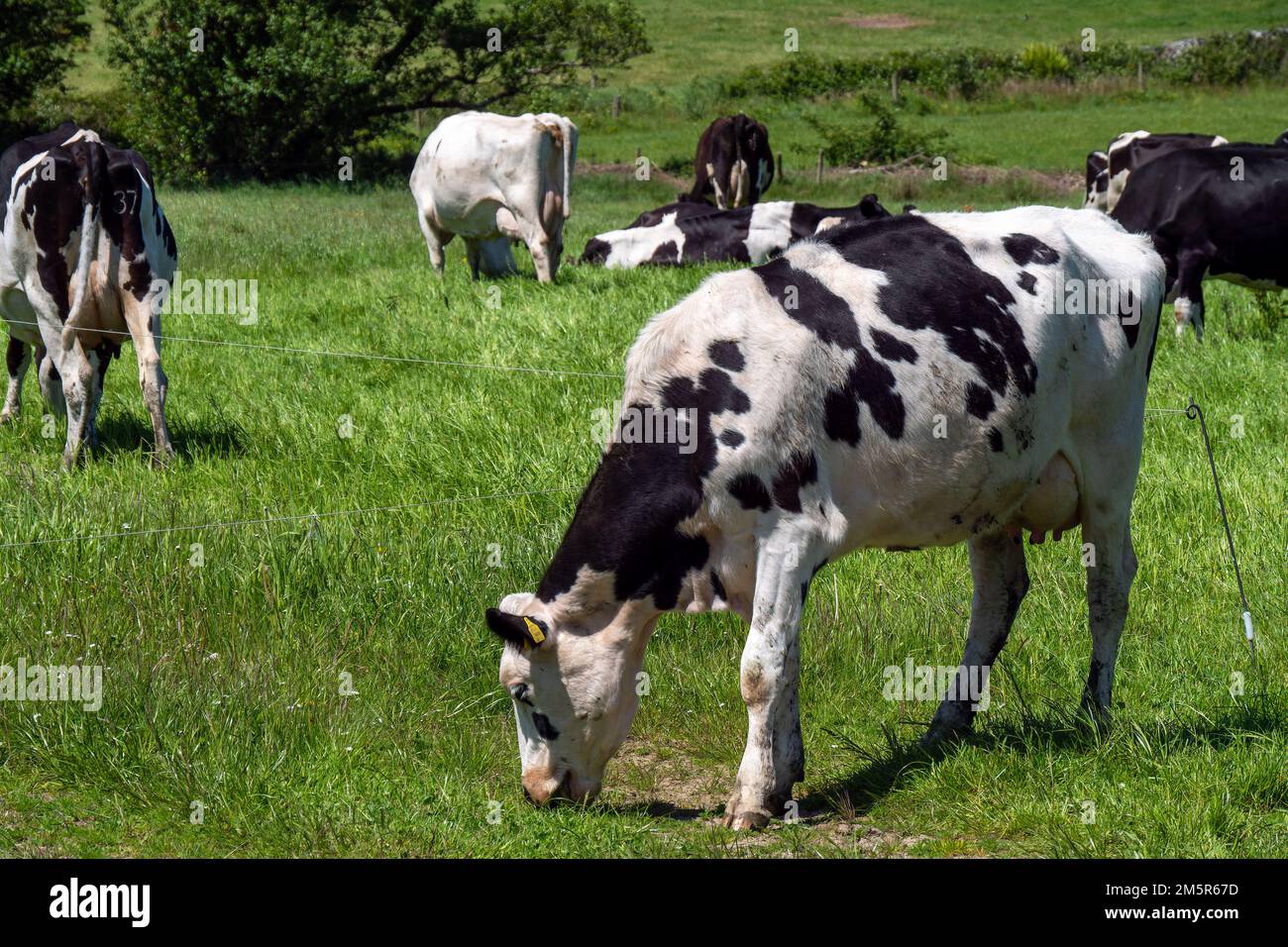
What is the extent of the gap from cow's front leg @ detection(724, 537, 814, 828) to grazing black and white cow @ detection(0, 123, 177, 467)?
222 inches

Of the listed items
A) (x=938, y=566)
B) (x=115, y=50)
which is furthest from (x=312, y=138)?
(x=938, y=566)

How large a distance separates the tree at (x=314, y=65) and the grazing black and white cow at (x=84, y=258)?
20.9 m

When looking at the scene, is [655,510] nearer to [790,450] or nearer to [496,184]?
[790,450]

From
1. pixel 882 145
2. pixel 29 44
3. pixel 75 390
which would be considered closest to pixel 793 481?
pixel 75 390

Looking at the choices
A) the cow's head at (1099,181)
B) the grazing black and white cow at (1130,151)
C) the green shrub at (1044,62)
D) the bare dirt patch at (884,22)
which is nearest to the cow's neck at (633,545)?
the grazing black and white cow at (1130,151)

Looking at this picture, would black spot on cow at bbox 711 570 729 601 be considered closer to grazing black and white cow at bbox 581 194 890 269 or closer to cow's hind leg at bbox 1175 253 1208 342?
cow's hind leg at bbox 1175 253 1208 342

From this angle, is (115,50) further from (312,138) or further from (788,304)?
(788,304)

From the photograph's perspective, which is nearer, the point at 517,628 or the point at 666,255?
the point at 517,628

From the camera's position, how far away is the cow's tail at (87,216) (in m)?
9.24

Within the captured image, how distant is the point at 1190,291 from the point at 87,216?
33.1 ft

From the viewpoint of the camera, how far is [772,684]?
5.05 m

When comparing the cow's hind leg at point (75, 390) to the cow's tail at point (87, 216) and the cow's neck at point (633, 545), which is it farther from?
the cow's neck at point (633, 545)

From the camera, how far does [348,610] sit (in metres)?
6.73

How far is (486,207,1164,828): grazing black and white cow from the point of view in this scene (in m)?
5.04
